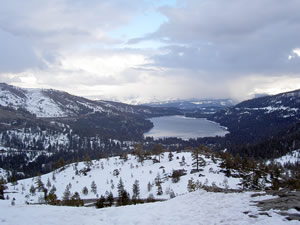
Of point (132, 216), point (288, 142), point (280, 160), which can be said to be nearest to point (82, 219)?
point (132, 216)

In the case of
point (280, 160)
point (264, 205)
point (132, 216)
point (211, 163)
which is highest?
point (264, 205)

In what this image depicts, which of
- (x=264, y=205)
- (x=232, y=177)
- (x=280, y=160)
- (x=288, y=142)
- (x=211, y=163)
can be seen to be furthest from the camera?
(x=288, y=142)

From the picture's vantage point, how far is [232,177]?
264 feet

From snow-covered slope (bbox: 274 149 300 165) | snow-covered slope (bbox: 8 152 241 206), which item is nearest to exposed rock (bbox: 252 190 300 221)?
snow-covered slope (bbox: 8 152 241 206)

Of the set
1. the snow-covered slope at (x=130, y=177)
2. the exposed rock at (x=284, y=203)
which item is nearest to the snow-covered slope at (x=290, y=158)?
the snow-covered slope at (x=130, y=177)

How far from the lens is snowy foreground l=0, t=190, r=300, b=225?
45.8 ft

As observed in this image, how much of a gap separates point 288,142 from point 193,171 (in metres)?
147

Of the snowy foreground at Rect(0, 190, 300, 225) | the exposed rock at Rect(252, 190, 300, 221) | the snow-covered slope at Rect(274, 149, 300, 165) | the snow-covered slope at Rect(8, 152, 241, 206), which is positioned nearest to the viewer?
the exposed rock at Rect(252, 190, 300, 221)

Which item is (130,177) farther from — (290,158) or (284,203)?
(290,158)

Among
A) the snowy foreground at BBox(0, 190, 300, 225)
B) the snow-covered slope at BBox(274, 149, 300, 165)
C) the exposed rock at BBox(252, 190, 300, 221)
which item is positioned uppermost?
the exposed rock at BBox(252, 190, 300, 221)

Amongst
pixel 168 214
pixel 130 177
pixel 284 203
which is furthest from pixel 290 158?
pixel 168 214

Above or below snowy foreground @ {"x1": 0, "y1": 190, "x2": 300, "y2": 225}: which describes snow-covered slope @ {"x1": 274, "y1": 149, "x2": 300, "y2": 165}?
below

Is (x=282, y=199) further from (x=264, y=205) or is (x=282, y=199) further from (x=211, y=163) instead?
(x=211, y=163)

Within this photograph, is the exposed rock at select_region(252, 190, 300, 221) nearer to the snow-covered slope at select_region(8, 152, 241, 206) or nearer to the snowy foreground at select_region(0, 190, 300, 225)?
the snowy foreground at select_region(0, 190, 300, 225)
